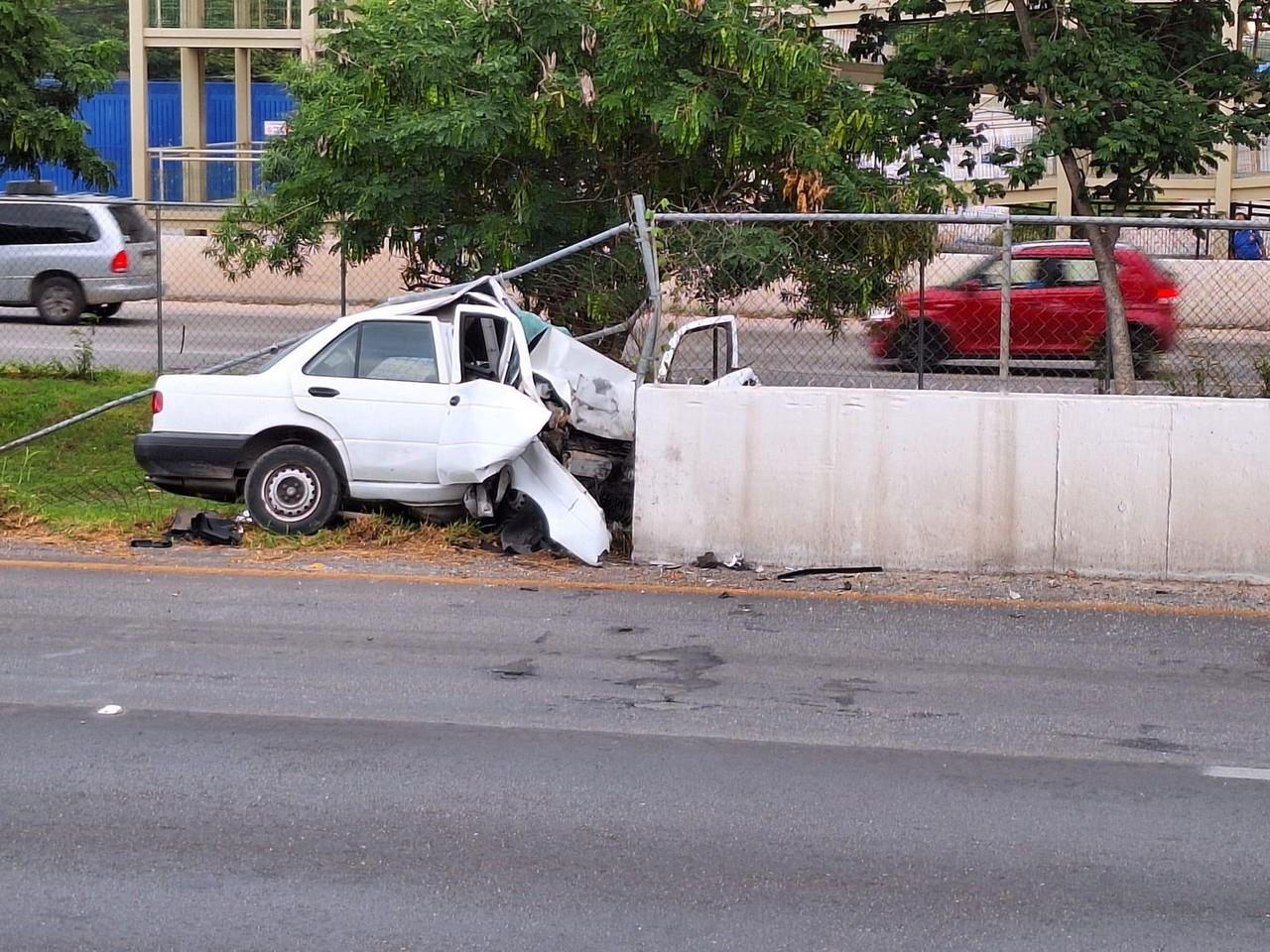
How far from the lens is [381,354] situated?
1036cm

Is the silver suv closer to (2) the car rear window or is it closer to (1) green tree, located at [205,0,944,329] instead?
(2) the car rear window

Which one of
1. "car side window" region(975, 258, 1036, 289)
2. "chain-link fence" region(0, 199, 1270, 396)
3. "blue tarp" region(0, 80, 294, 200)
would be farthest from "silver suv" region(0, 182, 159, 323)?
"blue tarp" region(0, 80, 294, 200)

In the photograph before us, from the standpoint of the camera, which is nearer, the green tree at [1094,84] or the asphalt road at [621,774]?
the asphalt road at [621,774]

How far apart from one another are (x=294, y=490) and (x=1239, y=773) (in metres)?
Result: 6.25

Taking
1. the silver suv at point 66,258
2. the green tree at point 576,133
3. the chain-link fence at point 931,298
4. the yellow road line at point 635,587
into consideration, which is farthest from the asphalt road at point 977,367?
the silver suv at point 66,258

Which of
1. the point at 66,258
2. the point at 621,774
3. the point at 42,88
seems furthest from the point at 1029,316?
the point at 66,258

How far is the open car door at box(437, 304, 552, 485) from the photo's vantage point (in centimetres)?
980

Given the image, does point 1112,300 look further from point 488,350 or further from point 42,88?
point 42,88

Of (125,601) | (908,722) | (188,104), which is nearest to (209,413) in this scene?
(125,601)

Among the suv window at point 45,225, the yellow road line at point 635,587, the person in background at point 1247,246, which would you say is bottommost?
the yellow road line at point 635,587

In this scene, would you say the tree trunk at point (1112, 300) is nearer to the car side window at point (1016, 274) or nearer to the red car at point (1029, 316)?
the red car at point (1029, 316)

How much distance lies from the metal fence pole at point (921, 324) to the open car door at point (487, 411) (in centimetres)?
255

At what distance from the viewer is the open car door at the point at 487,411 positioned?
9797 mm

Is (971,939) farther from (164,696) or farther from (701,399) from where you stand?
(701,399)
